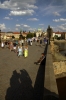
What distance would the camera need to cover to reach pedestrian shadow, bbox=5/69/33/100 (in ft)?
18.6

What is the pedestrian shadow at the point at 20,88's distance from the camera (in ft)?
18.6

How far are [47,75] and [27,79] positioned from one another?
1.25m

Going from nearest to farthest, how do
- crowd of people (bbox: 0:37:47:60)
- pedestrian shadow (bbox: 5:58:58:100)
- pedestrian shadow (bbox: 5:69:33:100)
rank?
pedestrian shadow (bbox: 5:58:58:100) < pedestrian shadow (bbox: 5:69:33:100) < crowd of people (bbox: 0:37:47:60)

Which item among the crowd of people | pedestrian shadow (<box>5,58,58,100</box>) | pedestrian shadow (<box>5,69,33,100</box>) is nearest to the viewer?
pedestrian shadow (<box>5,58,58,100</box>)

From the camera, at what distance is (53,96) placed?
433 centimetres

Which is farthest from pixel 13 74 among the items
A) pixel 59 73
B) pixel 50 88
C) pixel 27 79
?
pixel 59 73

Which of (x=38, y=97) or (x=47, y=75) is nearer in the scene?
(x=38, y=97)

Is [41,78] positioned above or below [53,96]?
below

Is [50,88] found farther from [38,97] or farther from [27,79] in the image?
[27,79]

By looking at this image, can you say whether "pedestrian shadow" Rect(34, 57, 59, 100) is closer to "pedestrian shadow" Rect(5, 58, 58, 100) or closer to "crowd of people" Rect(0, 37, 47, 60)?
"pedestrian shadow" Rect(5, 58, 58, 100)

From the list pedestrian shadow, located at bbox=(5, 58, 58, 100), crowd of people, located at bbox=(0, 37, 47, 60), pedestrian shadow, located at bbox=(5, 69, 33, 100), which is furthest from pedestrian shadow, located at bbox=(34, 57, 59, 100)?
crowd of people, located at bbox=(0, 37, 47, 60)

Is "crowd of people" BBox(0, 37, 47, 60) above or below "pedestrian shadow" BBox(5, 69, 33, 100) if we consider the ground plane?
above

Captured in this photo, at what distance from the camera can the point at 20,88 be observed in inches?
256

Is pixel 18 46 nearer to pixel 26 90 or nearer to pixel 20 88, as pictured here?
pixel 20 88
